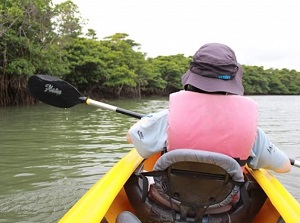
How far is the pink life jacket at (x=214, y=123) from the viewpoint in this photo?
1.58 metres

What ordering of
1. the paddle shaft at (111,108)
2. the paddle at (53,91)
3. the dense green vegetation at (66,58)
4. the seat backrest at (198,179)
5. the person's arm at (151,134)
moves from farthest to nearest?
1. the dense green vegetation at (66,58)
2. the paddle at (53,91)
3. the paddle shaft at (111,108)
4. the person's arm at (151,134)
5. the seat backrest at (198,179)

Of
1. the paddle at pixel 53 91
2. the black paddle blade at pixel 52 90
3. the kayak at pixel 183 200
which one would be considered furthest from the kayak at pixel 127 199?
the black paddle blade at pixel 52 90

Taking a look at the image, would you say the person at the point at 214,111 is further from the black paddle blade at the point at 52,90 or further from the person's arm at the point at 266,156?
the black paddle blade at the point at 52,90

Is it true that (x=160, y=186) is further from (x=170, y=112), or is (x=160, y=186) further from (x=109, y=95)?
(x=109, y=95)

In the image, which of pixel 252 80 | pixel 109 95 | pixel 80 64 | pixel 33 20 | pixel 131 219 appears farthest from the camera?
pixel 252 80

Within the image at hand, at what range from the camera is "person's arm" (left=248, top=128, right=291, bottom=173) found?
5.76ft

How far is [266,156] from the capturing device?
5.90 feet

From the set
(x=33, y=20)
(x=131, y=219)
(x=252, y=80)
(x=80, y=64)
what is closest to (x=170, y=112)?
(x=131, y=219)

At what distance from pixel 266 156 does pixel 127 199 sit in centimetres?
97

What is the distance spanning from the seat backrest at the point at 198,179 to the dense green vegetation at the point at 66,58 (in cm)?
1098

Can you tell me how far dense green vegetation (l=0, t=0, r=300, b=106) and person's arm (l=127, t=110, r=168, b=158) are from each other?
1084 centimetres

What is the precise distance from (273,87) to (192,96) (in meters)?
61.4

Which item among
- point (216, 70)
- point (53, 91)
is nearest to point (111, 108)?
point (53, 91)

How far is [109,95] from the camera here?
26.9 meters
